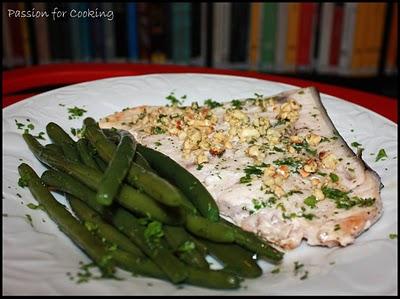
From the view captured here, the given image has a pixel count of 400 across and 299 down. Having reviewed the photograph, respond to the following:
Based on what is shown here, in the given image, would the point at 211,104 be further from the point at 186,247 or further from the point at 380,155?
the point at 186,247

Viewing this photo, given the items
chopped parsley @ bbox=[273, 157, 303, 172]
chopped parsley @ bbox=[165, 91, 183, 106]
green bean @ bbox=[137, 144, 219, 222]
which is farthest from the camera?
chopped parsley @ bbox=[165, 91, 183, 106]

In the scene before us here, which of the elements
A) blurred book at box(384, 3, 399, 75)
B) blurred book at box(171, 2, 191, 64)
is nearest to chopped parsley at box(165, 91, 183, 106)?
blurred book at box(171, 2, 191, 64)

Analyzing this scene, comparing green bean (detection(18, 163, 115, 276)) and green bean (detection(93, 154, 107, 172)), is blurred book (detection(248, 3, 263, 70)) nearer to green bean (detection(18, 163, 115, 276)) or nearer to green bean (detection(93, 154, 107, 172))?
green bean (detection(93, 154, 107, 172))

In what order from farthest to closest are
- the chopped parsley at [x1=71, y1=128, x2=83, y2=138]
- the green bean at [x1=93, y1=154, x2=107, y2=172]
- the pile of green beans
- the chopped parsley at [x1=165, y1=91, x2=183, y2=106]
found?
the chopped parsley at [x1=165, y1=91, x2=183, y2=106]
the chopped parsley at [x1=71, y1=128, x2=83, y2=138]
the green bean at [x1=93, y1=154, x2=107, y2=172]
the pile of green beans

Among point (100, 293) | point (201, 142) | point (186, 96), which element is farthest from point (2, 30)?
point (100, 293)

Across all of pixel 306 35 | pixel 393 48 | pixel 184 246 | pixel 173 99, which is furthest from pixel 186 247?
pixel 393 48

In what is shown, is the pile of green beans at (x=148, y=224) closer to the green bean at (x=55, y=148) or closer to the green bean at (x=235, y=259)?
the green bean at (x=235, y=259)
